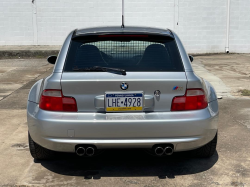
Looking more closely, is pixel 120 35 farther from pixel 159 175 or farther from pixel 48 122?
pixel 159 175

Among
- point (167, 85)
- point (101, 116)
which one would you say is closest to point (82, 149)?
point (101, 116)

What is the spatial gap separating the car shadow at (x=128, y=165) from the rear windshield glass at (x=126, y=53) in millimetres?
880

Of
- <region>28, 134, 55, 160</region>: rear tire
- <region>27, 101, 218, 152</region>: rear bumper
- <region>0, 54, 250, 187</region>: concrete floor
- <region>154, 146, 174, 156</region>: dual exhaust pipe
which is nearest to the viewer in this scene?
<region>27, 101, 218, 152</region>: rear bumper

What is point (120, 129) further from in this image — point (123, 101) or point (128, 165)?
point (128, 165)

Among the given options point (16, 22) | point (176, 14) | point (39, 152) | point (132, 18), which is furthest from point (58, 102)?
point (16, 22)

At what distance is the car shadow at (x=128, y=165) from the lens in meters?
4.23

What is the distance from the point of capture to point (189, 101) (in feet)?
12.9

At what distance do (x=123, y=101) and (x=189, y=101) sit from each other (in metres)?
0.63

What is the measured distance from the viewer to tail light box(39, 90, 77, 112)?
388 cm

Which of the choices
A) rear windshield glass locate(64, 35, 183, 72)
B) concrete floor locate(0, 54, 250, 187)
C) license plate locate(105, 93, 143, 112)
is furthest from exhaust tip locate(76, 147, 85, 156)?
rear windshield glass locate(64, 35, 183, 72)

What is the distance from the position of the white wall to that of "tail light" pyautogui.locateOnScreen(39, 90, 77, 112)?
13.6 metres

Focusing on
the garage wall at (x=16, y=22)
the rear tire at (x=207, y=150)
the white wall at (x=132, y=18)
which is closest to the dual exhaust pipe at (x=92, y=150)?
the rear tire at (x=207, y=150)

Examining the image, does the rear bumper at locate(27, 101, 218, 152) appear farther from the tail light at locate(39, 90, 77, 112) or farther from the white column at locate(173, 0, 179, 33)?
the white column at locate(173, 0, 179, 33)

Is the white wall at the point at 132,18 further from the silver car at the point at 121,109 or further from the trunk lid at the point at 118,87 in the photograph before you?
the trunk lid at the point at 118,87
